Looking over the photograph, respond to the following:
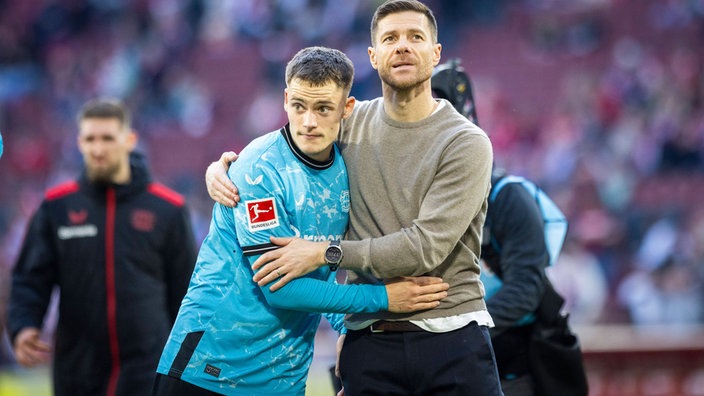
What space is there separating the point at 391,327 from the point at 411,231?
398mm

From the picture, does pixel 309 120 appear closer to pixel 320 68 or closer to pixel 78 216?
pixel 320 68

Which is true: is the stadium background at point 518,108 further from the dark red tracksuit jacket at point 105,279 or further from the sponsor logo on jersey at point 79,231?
the sponsor logo on jersey at point 79,231

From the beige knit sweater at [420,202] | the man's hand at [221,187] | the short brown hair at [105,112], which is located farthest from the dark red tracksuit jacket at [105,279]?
the beige knit sweater at [420,202]

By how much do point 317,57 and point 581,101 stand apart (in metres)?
12.3

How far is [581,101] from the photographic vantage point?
624 inches

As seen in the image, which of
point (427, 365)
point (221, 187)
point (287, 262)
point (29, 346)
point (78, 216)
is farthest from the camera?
point (78, 216)

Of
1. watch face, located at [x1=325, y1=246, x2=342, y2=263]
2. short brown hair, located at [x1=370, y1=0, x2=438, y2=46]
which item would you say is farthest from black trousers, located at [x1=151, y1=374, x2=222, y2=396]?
short brown hair, located at [x1=370, y1=0, x2=438, y2=46]

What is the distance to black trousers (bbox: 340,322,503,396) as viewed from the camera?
13.3 ft

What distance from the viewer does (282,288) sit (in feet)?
13.1

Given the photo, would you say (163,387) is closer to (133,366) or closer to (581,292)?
(133,366)

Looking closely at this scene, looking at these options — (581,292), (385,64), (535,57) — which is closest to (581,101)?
(535,57)

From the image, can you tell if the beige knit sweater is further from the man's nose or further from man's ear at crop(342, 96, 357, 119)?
the man's nose

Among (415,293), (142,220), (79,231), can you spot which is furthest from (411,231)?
(79,231)

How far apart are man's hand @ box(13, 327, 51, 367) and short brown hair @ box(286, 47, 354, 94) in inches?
110
